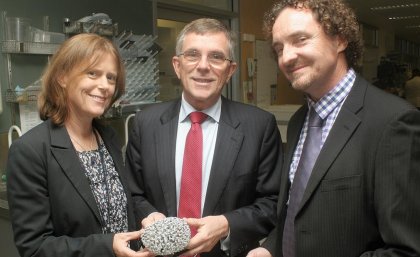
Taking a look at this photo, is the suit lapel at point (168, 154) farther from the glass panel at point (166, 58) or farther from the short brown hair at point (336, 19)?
the glass panel at point (166, 58)

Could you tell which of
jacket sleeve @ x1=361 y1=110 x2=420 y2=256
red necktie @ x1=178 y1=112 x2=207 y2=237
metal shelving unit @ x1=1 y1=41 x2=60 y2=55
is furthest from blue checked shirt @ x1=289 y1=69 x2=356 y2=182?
metal shelving unit @ x1=1 y1=41 x2=60 y2=55

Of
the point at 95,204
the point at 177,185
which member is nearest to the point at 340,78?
the point at 177,185

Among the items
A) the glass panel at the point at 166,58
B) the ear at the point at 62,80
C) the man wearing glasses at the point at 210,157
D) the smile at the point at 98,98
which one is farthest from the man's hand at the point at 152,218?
the glass panel at the point at 166,58

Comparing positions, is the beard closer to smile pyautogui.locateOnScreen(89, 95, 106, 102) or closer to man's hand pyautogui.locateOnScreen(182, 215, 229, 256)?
man's hand pyautogui.locateOnScreen(182, 215, 229, 256)

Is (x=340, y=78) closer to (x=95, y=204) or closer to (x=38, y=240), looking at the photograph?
(x=95, y=204)

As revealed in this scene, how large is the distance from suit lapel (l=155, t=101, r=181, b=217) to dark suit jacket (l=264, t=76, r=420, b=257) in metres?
0.49

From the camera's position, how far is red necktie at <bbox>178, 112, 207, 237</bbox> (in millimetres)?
1438

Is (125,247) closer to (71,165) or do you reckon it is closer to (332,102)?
(71,165)

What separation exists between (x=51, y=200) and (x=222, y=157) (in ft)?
1.97

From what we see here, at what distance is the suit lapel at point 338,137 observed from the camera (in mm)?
1128

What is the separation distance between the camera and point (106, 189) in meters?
1.42

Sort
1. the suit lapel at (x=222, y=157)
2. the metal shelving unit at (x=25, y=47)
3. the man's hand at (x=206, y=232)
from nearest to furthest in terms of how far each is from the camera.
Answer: the man's hand at (x=206, y=232), the suit lapel at (x=222, y=157), the metal shelving unit at (x=25, y=47)

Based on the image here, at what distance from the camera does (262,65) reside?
529cm

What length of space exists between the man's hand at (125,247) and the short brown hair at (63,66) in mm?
459
